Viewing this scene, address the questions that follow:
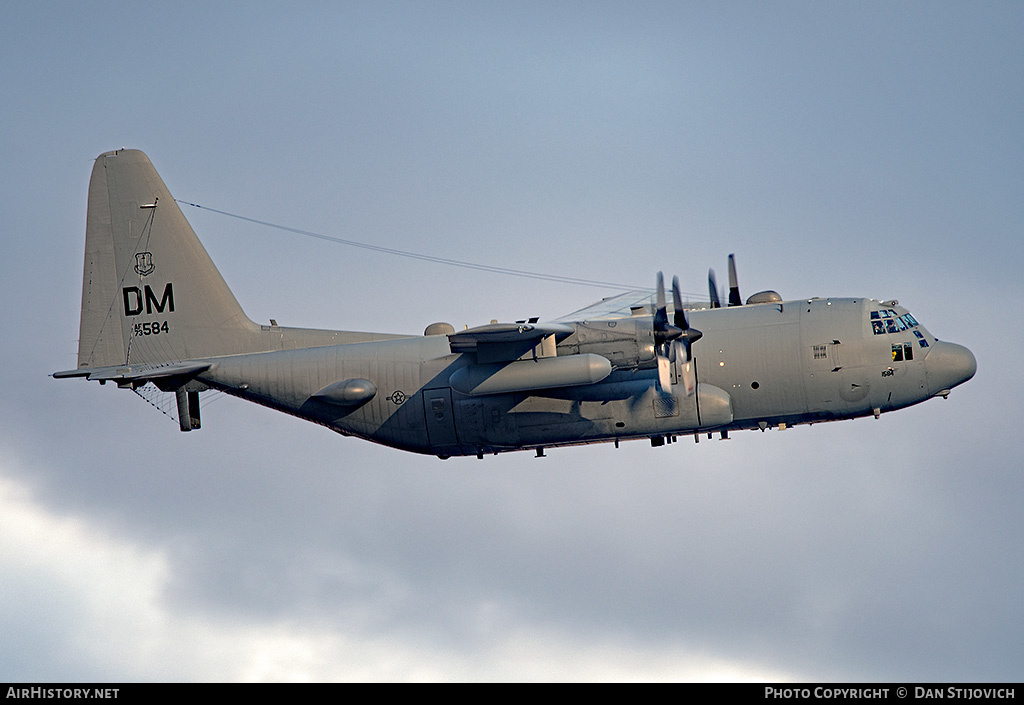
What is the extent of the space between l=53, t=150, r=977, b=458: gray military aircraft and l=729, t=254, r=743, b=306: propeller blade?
0.23 feet

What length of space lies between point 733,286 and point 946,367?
22.2 ft

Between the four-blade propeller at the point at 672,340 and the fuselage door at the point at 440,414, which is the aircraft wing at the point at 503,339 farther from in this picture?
the four-blade propeller at the point at 672,340

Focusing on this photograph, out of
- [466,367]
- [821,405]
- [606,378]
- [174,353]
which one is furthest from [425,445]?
[821,405]

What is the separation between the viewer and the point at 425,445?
3247cm

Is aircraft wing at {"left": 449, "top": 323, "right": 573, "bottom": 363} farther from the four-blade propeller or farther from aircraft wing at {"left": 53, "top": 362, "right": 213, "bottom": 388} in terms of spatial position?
aircraft wing at {"left": 53, "top": 362, "right": 213, "bottom": 388}

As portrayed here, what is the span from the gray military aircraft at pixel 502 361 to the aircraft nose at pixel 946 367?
37mm

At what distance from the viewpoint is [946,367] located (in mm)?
30641

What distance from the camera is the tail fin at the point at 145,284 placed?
113ft

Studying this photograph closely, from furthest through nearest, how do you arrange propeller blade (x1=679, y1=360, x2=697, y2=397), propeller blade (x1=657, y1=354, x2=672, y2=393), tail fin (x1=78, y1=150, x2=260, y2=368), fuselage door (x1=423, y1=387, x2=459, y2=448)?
tail fin (x1=78, y1=150, x2=260, y2=368) < fuselage door (x1=423, y1=387, x2=459, y2=448) < propeller blade (x1=679, y1=360, x2=697, y2=397) < propeller blade (x1=657, y1=354, x2=672, y2=393)

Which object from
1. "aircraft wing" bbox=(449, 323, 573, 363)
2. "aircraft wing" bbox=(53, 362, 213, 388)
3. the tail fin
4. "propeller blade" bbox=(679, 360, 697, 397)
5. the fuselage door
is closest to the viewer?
"aircraft wing" bbox=(449, 323, 573, 363)

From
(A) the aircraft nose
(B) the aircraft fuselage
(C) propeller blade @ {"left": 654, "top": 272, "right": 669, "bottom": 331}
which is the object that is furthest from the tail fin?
(A) the aircraft nose

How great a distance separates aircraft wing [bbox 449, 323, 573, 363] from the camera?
29.3m
